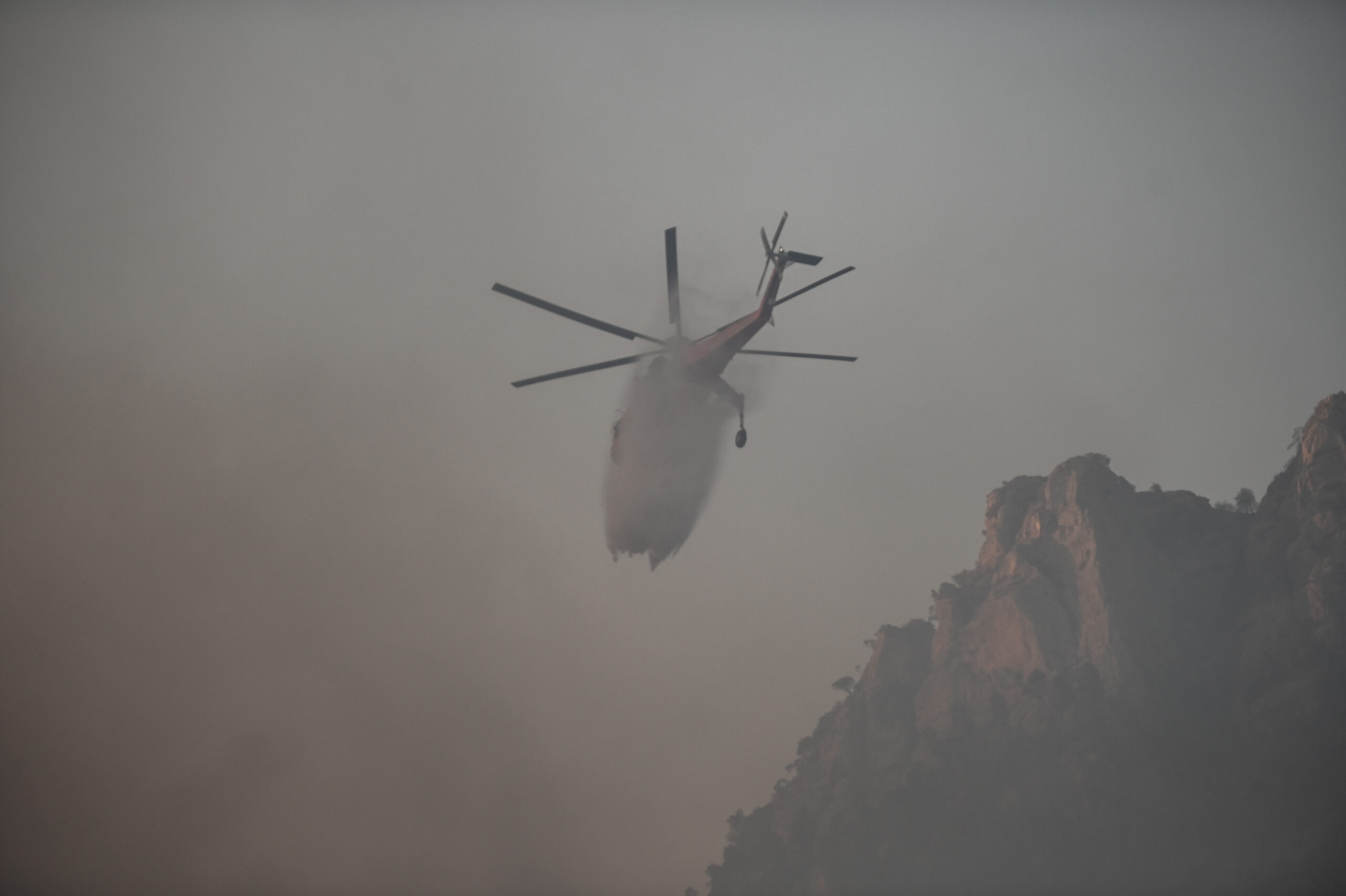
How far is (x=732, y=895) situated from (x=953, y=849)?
2800 centimetres

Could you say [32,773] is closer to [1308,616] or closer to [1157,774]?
[1157,774]

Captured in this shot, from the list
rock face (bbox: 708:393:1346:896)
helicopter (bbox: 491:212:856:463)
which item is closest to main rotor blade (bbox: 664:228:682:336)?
helicopter (bbox: 491:212:856:463)

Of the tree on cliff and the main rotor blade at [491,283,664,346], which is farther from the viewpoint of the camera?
the tree on cliff

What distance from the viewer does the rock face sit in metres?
68.1

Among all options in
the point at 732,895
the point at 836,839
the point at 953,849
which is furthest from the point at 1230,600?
the point at 732,895

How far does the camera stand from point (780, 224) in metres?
28.2

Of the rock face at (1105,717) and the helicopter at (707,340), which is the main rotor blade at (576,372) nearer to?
the helicopter at (707,340)

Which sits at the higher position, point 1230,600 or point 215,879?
point 1230,600

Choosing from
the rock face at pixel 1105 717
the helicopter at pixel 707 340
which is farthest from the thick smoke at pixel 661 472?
the rock face at pixel 1105 717

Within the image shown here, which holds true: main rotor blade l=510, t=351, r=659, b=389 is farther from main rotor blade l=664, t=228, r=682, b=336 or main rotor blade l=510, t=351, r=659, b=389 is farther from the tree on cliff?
the tree on cliff

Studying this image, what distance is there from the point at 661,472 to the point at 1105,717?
5704 cm

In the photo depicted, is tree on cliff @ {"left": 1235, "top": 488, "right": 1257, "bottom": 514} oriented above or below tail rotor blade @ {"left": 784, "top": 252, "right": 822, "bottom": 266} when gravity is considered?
above

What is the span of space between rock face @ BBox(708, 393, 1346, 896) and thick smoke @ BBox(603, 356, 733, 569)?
5408 centimetres

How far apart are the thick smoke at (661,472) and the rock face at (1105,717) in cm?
5408
